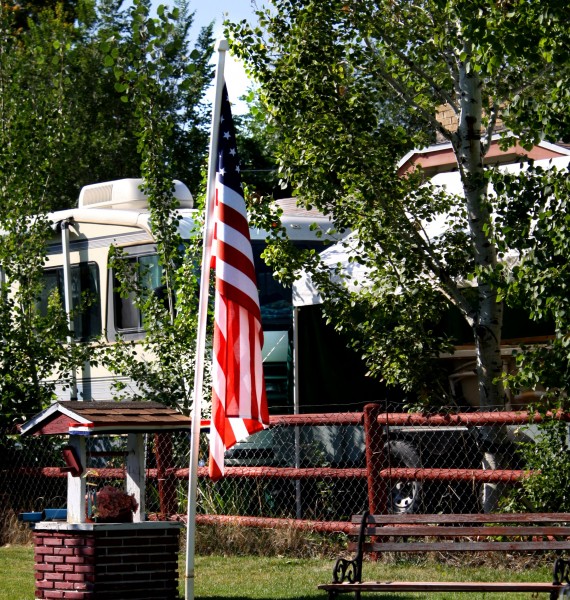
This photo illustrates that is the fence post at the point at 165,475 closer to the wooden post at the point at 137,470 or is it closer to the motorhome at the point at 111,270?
the motorhome at the point at 111,270

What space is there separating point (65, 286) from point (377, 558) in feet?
21.0

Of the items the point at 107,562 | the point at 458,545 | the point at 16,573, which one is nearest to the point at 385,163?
the point at 458,545

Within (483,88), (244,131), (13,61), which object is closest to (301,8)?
(483,88)

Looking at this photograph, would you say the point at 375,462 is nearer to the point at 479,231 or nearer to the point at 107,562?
the point at 479,231

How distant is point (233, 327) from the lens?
6.45 meters

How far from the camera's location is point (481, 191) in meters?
9.86

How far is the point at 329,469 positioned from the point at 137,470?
8.81 feet

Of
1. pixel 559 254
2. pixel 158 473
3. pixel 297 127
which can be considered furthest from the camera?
pixel 158 473

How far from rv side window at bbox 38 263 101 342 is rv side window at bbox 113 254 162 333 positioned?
1.06 feet

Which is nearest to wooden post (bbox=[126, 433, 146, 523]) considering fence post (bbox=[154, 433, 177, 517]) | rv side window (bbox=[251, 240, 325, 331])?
fence post (bbox=[154, 433, 177, 517])

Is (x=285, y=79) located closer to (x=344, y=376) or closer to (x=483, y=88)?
(x=483, y=88)

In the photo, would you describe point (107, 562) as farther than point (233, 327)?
Yes

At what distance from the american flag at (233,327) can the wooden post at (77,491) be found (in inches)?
68.2

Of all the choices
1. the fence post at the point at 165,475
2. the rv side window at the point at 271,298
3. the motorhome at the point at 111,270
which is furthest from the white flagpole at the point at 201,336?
the rv side window at the point at 271,298
